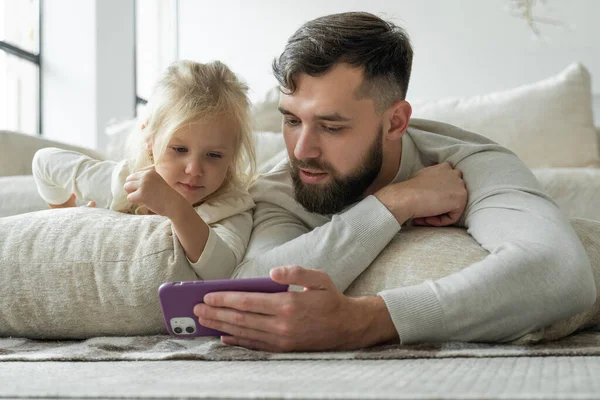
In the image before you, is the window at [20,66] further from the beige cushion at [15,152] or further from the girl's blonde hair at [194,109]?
the girl's blonde hair at [194,109]

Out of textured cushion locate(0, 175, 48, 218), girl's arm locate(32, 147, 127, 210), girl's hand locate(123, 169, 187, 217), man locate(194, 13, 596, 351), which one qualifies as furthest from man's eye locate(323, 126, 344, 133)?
textured cushion locate(0, 175, 48, 218)

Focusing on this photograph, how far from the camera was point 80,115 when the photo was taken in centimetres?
426

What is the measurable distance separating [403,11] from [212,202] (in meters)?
3.91

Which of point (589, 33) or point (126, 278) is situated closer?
point (126, 278)

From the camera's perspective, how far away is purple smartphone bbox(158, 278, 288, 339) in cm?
109

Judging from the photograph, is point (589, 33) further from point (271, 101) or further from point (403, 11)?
point (271, 101)

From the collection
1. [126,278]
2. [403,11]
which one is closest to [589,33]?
[403,11]

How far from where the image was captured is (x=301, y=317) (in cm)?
104

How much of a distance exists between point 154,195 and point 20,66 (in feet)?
10.4

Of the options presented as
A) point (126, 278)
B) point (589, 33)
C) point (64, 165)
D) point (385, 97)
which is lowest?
point (126, 278)

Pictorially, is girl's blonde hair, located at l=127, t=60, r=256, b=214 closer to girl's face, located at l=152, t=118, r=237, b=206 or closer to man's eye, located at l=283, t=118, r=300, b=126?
girl's face, located at l=152, t=118, r=237, b=206

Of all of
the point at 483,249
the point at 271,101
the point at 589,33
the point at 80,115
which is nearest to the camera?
the point at 483,249

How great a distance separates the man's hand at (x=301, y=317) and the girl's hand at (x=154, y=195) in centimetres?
25

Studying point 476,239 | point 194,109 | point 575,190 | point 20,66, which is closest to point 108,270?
point 194,109
